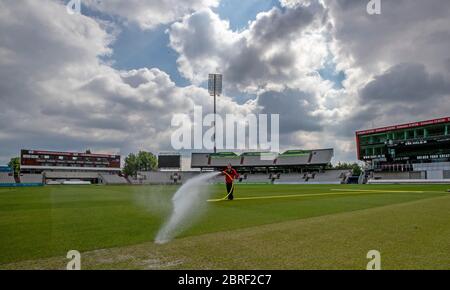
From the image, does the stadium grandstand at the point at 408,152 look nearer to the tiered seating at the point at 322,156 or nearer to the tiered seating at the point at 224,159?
the tiered seating at the point at 322,156

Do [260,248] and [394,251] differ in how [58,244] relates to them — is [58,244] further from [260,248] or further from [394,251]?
[394,251]

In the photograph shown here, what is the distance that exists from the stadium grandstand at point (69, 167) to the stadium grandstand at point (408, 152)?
72.8 meters

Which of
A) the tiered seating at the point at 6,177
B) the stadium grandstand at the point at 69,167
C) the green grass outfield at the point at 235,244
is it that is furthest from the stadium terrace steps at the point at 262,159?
the green grass outfield at the point at 235,244

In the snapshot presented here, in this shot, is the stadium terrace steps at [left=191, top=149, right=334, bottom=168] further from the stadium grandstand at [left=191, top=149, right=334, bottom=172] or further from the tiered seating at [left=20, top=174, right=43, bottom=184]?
the tiered seating at [left=20, top=174, right=43, bottom=184]

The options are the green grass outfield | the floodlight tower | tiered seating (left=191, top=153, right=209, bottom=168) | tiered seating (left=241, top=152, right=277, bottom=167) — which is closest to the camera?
the green grass outfield

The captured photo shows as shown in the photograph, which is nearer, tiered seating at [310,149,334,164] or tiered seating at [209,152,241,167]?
tiered seating at [310,149,334,164]

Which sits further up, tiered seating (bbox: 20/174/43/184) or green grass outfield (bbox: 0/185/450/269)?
green grass outfield (bbox: 0/185/450/269)

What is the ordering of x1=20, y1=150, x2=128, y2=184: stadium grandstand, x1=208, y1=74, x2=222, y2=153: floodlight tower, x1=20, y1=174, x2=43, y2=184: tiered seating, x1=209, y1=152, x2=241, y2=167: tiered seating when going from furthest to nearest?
x1=209, y1=152, x2=241, y2=167: tiered seating < x1=20, y1=150, x2=128, y2=184: stadium grandstand < x1=20, y1=174, x2=43, y2=184: tiered seating < x1=208, y1=74, x2=222, y2=153: floodlight tower

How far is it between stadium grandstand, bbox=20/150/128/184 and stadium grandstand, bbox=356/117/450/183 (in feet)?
239

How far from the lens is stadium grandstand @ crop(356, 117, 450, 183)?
2264 inches

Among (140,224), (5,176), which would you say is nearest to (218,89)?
(5,176)

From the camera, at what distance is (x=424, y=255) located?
5289 millimetres

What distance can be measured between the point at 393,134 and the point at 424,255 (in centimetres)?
6863

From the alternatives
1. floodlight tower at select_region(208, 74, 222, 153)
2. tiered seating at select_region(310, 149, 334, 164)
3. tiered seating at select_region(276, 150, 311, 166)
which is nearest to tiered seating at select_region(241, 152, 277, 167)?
tiered seating at select_region(276, 150, 311, 166)
